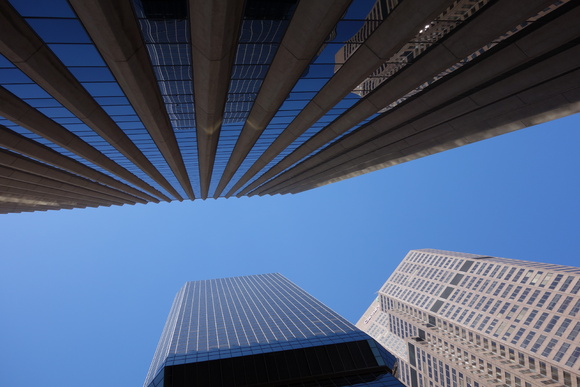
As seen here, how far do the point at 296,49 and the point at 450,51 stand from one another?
5.73 meters

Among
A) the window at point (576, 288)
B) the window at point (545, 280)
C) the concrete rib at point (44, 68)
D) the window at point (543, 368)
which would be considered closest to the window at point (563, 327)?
the window at point (543, 368)

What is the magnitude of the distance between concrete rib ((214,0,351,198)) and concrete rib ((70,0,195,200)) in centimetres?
532

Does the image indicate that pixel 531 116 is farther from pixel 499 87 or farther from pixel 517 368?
pixel 517 368

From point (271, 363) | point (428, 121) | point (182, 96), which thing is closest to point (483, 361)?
point (271, 363)

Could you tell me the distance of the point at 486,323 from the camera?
111 m

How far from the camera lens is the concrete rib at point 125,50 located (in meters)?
11.0

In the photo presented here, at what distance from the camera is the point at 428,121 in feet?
71.5

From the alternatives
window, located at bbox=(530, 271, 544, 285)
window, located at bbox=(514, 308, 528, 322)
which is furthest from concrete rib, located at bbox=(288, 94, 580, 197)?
window, located at bbox=(530, 271, 544, 285)

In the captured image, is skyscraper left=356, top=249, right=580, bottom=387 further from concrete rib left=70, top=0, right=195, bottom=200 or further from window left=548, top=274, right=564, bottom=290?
concrete rib left=70, top=0, right=195, bottom=200

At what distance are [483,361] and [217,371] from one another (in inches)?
3531

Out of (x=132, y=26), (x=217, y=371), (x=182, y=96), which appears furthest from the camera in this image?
(x=217, y=371)

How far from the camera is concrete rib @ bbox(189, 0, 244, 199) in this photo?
1133cm

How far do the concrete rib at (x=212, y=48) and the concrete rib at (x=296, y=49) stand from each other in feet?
6.13

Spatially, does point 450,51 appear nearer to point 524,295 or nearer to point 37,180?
point 37,180
